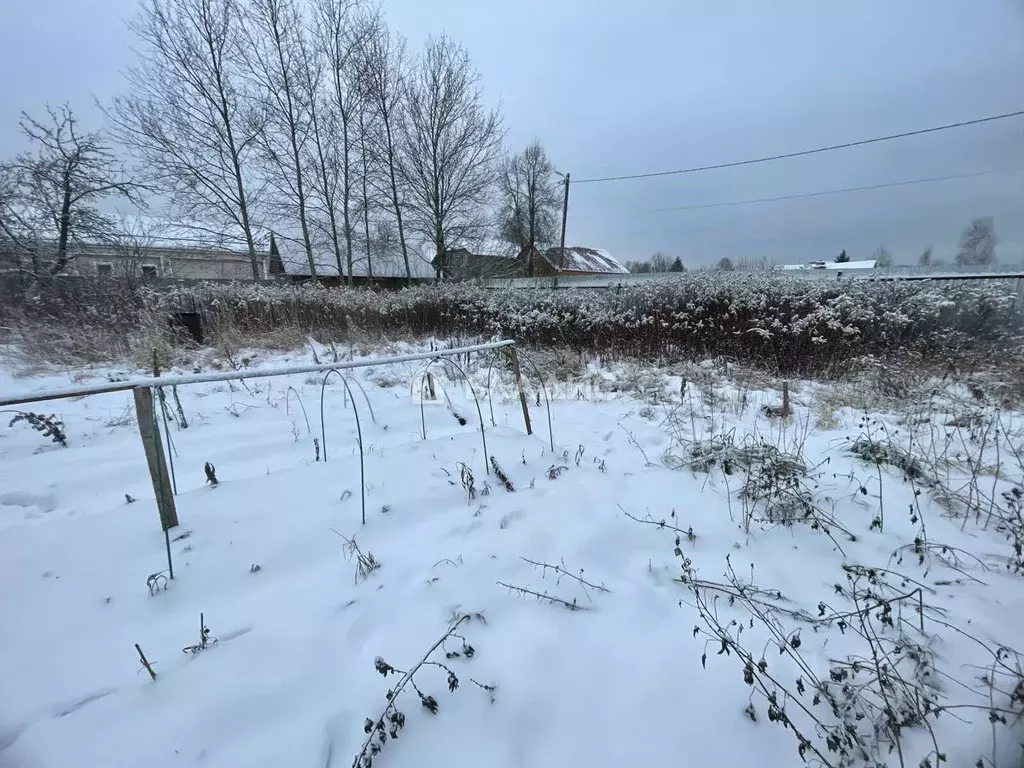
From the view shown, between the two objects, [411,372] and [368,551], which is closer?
[368,551]

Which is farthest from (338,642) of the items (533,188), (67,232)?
(533,188)

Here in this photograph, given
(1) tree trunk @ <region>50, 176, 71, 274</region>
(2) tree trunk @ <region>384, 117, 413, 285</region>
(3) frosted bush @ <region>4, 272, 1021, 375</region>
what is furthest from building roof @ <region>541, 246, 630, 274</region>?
(1) tree trunk @ <region>50, 176, 71, 274</region>

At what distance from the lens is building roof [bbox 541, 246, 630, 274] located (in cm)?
2841

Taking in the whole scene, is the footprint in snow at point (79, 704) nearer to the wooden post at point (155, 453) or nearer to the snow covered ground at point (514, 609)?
the snow covered ground at point (514, 609)

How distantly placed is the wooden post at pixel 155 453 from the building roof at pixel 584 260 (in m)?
25.5

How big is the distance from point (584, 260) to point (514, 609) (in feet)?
108

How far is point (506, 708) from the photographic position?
1241mm

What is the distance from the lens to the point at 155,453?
5.82ft

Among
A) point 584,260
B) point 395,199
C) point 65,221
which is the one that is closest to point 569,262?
point 584,260

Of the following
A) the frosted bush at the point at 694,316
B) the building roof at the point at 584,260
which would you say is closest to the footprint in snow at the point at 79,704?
the frosted bush at the point at 694,316

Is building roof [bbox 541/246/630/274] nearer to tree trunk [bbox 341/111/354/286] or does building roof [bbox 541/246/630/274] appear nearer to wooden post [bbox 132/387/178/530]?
tree trunk [bbox 341/111/354/286]

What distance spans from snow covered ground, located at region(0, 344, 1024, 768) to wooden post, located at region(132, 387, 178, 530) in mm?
151

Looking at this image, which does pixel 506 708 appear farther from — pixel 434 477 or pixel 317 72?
pixel 317 72

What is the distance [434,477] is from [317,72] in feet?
63.3
